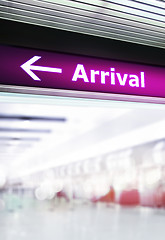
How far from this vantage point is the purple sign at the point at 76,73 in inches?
97.1

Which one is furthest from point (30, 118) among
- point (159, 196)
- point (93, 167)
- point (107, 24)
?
point (93, 167)

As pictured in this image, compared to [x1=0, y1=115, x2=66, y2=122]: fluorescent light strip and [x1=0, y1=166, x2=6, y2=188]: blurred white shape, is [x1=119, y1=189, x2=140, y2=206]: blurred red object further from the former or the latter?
[x1=0, y1=166, x2=6, y2=188]: blurred white shape

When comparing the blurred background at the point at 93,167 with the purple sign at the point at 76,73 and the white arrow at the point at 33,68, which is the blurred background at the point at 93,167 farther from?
the white arrow at the point at 33,68

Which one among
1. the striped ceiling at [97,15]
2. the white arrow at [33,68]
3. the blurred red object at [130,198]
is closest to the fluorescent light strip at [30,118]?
the blurred red object at [130,198]

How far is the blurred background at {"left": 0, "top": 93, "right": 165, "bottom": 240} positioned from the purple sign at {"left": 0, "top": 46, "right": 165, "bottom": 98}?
16 cm

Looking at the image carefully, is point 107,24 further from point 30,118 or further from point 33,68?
point 30,118

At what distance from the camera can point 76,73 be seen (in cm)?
263

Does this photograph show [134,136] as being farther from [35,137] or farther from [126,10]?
[126,10]

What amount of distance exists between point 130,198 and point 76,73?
49.8 ft

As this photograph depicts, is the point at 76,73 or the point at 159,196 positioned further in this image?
the point at 159,196

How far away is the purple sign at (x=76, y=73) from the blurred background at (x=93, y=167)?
165mm

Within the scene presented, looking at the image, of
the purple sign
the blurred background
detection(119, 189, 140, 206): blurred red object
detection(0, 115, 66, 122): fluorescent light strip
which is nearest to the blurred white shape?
the blurred background

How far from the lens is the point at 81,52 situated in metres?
2.76

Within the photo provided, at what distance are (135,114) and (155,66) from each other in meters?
8.70
